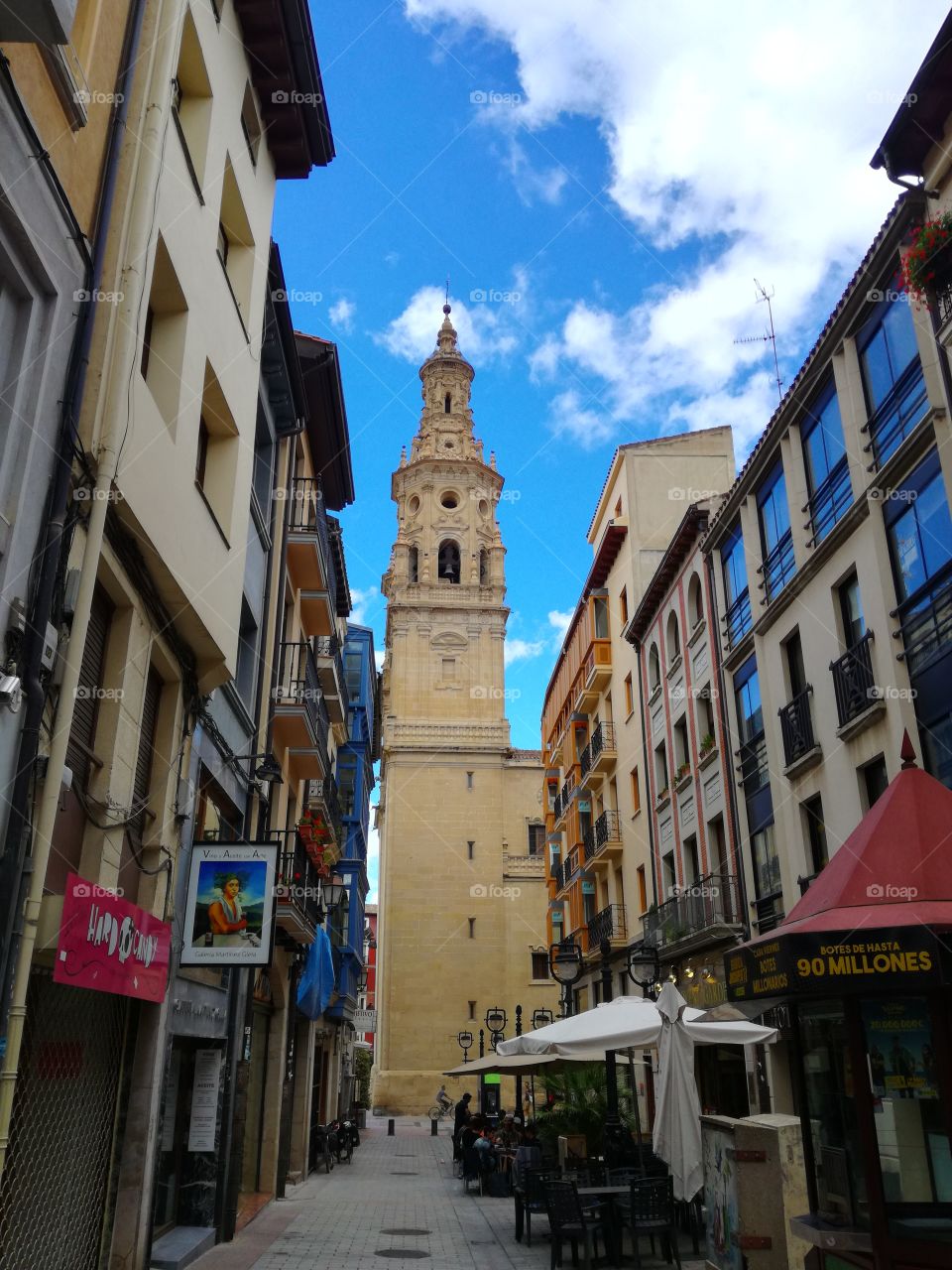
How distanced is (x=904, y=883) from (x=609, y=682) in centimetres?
2802

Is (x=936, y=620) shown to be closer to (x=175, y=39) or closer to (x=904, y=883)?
(x=904, y=883)

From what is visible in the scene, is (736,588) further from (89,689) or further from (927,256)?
(89,689)

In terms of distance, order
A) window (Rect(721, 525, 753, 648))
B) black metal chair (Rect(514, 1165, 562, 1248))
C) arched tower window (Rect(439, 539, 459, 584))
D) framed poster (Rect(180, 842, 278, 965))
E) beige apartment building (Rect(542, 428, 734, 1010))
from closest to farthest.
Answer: framed poster (Rect(180, 842, 278, 965))
black metal chair (Rect(514, 1165, 562, 1248))
window (Rect(721, 525, 753, 648))
beige apartment building (Rect(542, 428, 734, 1010))
arched tower window (Rect(439, 539, 459, 584))

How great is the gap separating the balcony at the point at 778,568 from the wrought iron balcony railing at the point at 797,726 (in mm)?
2336

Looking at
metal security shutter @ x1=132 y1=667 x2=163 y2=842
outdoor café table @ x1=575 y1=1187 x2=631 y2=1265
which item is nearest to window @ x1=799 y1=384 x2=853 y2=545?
outdoor café table @ x1=575 y1=1187 x2=631 y2=1265

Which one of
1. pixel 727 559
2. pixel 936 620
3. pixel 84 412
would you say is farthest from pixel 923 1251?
pixel 727 559

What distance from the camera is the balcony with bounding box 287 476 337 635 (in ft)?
61.9

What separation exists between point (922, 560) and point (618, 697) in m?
19.5

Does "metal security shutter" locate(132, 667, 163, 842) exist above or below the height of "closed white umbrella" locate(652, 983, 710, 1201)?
above

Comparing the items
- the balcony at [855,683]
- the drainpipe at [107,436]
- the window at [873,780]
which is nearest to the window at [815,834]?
the window at [873,780]

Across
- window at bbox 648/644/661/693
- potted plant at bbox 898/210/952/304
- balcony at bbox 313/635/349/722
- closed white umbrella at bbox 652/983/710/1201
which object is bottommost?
closed white umbrella at bbox 652/983/710/1201

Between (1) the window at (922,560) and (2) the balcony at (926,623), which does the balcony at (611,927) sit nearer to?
(2) the balcony at (926,623)

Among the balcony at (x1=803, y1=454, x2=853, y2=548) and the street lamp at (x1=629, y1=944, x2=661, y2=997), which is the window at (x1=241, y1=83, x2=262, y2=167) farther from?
the street lamp at (x1=629, y1=944, x2=661, y2=997)

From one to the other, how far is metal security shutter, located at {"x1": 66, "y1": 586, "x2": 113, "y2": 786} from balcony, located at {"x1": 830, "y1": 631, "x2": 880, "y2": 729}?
35.7 feet
